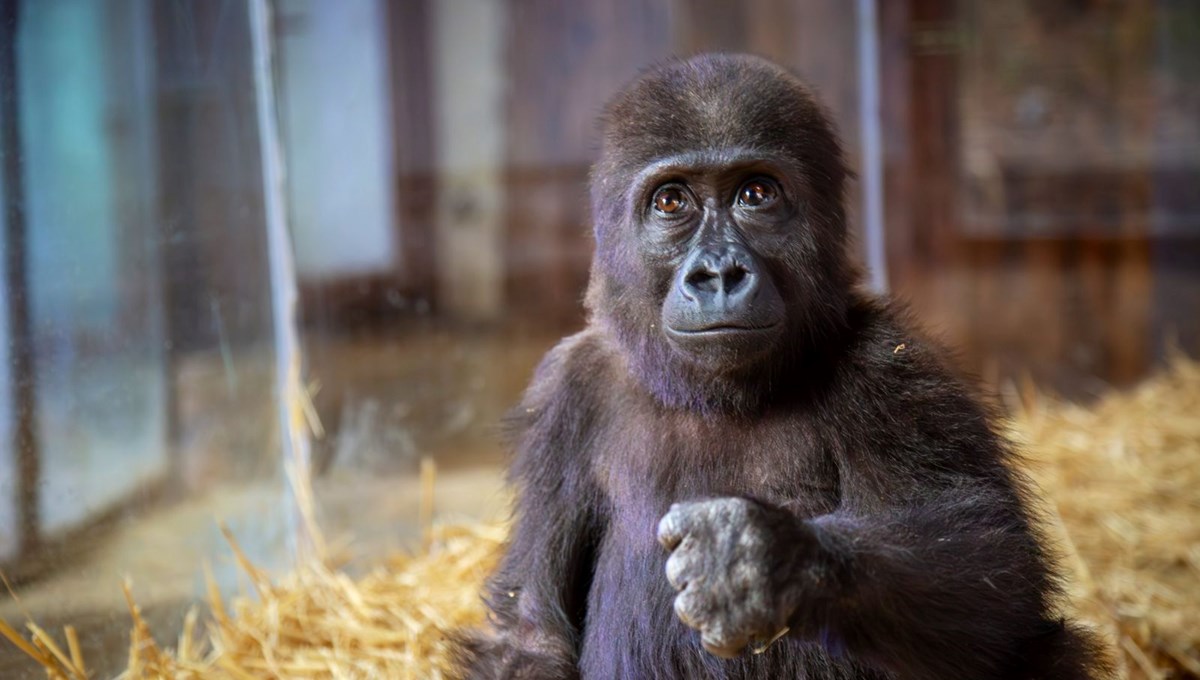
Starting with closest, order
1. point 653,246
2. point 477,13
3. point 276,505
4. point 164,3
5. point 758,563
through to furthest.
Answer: point 758,563
point 653,246
point 164,3
point 276,505
point 477,13

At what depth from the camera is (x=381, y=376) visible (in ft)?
18.4

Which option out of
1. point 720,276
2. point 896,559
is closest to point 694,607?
point 896,559

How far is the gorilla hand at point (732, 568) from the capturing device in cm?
219

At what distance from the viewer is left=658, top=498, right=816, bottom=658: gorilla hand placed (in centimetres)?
219

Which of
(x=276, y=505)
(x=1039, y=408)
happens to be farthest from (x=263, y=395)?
(x=1039, y=408)

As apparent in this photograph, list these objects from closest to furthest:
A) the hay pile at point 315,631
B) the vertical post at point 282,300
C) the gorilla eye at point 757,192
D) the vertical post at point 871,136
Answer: the gorilla eye at point 757,192, the hay pile at point 315,631, the vertical post at point 282,300, the vertical post at point 871,136

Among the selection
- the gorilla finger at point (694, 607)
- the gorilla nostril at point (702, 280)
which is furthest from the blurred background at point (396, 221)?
the gorilla finger at point (694, 607)

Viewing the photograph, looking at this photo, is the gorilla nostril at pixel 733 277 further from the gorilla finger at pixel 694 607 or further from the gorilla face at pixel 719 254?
the gorilla finger at pixel 694 607

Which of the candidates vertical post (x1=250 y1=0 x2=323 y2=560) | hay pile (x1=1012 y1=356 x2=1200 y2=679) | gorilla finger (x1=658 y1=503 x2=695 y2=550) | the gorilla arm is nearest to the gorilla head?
the gorilla arm

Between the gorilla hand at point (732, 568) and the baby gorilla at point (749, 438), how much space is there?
0.40ft

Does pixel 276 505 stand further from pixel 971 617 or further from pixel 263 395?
pixel 971 617

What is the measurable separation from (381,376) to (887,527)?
11.7 feet

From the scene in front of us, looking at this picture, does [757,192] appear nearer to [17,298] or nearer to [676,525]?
[676,525]

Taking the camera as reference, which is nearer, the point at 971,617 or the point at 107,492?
the point at 971,617
